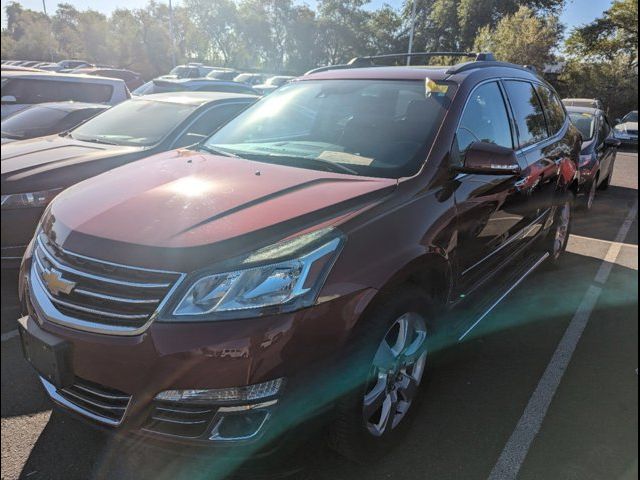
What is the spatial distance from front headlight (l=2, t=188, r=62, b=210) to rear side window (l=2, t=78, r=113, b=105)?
5.25 meters

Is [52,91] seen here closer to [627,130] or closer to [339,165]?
[339,165]

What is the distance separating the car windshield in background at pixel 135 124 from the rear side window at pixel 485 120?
2.97 metres

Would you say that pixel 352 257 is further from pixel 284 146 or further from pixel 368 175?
pixel 284 146

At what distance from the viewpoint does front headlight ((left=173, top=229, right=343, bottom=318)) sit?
5.80 feet

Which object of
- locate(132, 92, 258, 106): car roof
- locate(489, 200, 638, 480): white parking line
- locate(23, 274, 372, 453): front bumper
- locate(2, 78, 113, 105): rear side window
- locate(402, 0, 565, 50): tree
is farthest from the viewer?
locate(2, 78, 113, 105): rear side window

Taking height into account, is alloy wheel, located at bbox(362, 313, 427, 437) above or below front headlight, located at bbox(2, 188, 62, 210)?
below

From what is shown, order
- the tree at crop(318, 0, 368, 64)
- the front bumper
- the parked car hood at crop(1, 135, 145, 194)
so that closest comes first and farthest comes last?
the front bumper → the parked car hood at crop(1, 135, 145, 194) → the tree at crop(318, 0, 368, 64)

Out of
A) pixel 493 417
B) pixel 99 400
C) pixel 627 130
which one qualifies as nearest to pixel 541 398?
pixel 493 417

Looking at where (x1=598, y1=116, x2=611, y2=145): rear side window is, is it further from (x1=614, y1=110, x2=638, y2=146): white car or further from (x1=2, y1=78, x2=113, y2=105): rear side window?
(x1=614, y1=110, x2=638, y2=146): white car

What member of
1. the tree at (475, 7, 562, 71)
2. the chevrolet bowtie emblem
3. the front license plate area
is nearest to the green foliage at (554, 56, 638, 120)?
the tree at (475, 7, 562, 71)

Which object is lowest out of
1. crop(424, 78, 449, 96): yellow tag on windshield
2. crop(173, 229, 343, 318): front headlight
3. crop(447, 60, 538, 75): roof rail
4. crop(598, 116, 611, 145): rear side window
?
crop(598, 116, 611, 145): rear side window

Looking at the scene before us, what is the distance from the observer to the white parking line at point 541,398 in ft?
7.71

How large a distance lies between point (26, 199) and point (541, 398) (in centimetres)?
388

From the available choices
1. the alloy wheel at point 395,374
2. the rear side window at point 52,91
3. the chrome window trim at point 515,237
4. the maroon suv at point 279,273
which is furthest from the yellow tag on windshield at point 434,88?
the rear side window at point 52,91
